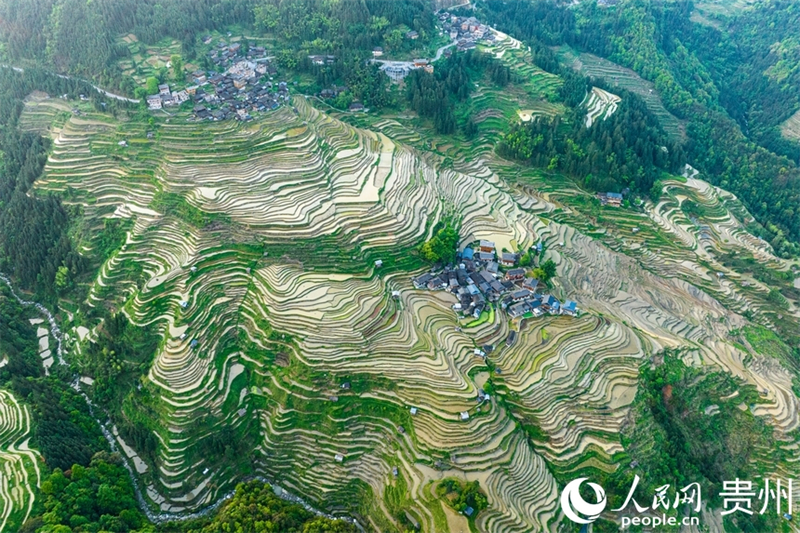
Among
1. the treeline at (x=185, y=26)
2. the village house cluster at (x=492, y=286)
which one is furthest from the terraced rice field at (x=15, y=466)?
the treeline at (x=185, y=26)

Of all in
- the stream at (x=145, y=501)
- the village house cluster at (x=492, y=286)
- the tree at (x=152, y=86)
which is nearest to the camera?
the stream at (x=145, y=501)

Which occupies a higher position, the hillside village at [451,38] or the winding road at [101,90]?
the hillside village at [451,38]

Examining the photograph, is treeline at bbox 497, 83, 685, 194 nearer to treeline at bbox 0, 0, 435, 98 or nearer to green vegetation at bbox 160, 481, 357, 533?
treeline at bbox 0, 0, 435, 98

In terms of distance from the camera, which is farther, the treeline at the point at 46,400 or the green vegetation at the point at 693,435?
the green vegetation at the point at 693,435

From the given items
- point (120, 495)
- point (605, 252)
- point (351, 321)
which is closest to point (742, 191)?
point (605, 252)

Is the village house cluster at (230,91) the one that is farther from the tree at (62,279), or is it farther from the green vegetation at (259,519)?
the green vegetation at (259,519)

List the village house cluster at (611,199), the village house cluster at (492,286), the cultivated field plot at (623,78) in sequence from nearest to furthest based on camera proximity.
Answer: the village house cluster at (492,286) → the village house cluster at (611,199) → the cultivated field plot at (623,78)

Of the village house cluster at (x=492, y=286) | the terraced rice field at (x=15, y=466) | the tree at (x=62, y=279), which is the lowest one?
the tree at (x=62, y=279)

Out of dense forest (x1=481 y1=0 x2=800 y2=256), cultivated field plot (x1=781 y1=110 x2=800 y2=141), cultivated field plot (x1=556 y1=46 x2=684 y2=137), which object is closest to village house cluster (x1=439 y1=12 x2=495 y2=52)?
dense forest (x1=481 y1=0 x2=800 y2=256)
